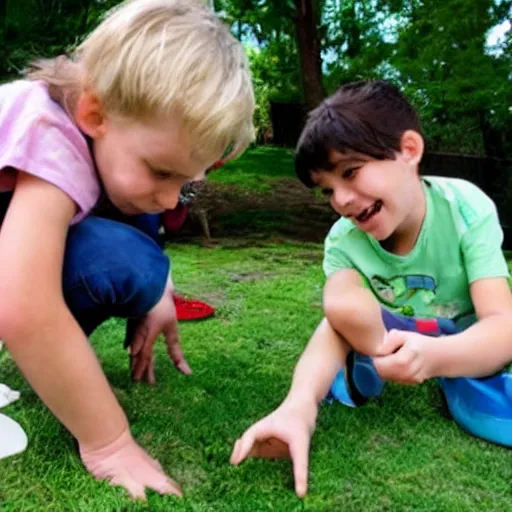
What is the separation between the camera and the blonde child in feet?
3.66

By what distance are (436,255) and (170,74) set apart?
0.70 meters

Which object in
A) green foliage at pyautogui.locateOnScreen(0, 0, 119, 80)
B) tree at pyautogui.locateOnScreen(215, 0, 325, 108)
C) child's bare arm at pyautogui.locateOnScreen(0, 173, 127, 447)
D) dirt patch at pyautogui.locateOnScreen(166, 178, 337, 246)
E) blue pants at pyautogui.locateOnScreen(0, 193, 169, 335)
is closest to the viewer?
child's bare arm at pyautogui.locateOnScreen(0, 173, 127, 447)

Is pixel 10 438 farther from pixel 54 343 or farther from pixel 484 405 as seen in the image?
pixel 484 405

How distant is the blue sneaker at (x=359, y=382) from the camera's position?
1.56m

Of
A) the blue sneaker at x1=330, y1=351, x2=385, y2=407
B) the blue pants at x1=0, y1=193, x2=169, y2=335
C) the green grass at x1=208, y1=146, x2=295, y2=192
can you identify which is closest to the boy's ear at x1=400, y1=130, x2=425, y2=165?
the blue sneaker at x1=330, y1=351, x2=385, y2=407

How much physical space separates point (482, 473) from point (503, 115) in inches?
168

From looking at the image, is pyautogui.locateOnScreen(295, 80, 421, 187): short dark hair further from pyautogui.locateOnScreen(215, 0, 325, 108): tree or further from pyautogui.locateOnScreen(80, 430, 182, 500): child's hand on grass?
pyautogui.locateOnScreen(215, 0, 325, 108): tree

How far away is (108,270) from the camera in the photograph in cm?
136

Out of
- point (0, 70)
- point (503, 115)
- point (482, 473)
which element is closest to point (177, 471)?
point (482, 473)

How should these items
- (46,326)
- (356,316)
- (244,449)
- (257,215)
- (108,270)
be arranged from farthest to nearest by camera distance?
(257,215)
(356,316)
(108,270)
(244,449)
(46,326)

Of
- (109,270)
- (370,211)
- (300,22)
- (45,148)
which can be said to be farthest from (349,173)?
(300,22)

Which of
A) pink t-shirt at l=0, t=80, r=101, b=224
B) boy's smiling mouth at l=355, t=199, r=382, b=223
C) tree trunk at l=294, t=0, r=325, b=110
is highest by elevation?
pink t-shirt at l=0, t=80, r=101, b=224

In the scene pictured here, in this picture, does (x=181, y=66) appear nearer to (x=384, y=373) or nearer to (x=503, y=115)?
A: (x=384, y=373)

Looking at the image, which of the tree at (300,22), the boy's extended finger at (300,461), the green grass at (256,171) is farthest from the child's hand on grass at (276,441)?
the green grass at (256,171)
